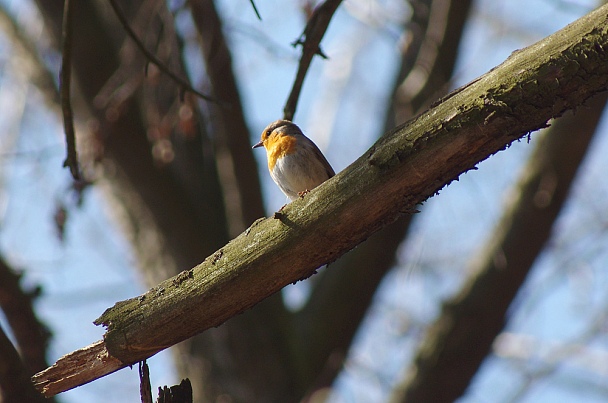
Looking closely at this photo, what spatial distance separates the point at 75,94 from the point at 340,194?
3678 millimetres

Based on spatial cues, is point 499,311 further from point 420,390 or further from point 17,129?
point 17,129

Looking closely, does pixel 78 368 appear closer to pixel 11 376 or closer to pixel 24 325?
pixel 11 376

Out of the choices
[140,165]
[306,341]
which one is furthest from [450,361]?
[140,165]

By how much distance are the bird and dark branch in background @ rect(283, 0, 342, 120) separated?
2.18ft

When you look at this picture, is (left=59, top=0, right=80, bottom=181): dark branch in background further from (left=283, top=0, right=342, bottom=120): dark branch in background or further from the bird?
the bird

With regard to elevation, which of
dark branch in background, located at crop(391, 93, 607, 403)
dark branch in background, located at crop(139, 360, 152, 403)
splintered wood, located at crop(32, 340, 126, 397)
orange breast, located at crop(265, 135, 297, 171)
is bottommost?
dark branch in background, located at crop(139, 360, 152, 403)

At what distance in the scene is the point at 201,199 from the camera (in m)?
5.50

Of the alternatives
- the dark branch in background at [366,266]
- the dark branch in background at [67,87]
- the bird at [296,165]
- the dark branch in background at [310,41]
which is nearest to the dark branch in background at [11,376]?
the dark branch in background at [67,87]

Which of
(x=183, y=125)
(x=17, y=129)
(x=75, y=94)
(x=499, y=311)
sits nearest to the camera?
(x=183, y=125)

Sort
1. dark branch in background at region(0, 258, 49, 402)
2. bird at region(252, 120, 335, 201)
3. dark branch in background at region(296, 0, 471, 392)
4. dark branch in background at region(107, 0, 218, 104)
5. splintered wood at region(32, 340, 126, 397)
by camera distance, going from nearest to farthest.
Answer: splintered wood at region(32, 340, 126, 397), dark branch in background at region(107, 0, 218, 104), dark branch in background at region(0, 258, 49, 402), bird at region(252, 120, 335, 201), dark branch in background at region(296, 0, 471, 392)

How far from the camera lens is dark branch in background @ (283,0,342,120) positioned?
3107 millimetres

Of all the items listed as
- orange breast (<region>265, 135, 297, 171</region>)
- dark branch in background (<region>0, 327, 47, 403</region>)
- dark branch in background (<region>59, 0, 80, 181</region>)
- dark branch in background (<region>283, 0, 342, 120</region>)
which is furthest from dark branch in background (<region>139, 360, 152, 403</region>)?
orange breast (<region>265, 135, 297, 171</region>)

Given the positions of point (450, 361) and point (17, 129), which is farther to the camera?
point (17, 129)

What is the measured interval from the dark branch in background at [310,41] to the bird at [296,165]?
0.66m
